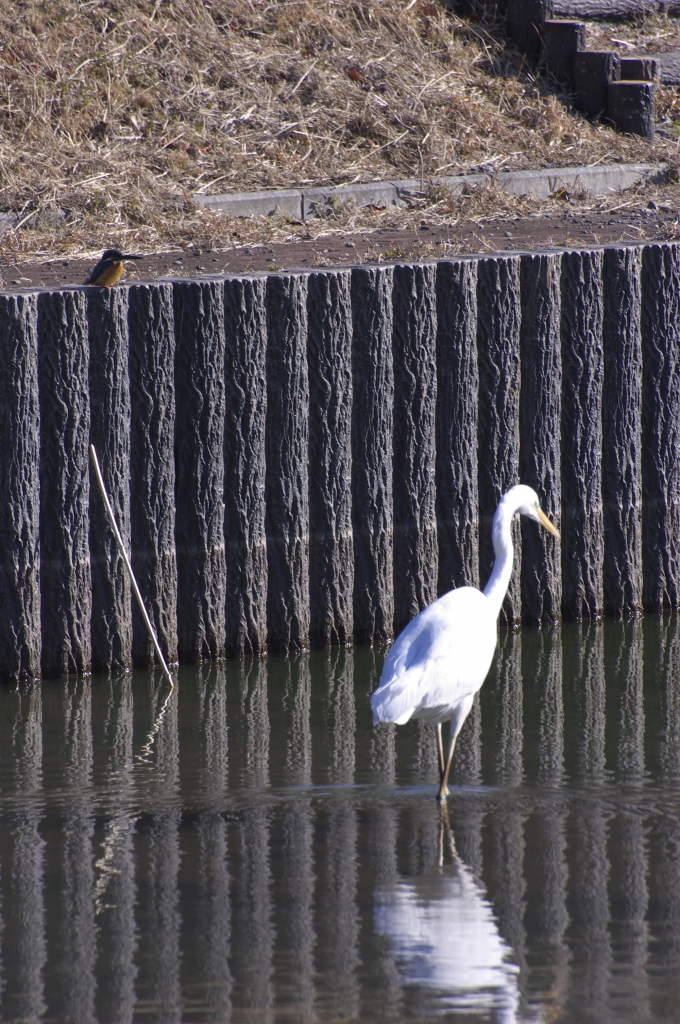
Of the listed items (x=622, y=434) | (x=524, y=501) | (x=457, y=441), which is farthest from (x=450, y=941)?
(x=622, y=434)

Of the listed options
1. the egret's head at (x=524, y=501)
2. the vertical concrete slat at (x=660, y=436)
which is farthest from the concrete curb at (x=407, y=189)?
the egret's head at (x=524, y=501)

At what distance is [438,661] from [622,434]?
250cm

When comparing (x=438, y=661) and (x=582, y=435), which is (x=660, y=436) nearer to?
(x=582, y=435)

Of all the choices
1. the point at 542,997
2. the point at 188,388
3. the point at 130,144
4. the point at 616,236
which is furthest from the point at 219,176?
the point at 542,997

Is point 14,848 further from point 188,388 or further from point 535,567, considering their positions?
point 535,567

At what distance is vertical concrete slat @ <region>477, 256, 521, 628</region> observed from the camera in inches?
281

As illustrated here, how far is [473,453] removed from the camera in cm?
720

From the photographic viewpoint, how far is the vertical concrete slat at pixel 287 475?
268 inches

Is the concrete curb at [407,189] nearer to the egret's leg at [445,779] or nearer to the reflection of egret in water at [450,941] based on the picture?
the egret's leg at [445,779]

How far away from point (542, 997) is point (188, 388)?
3.53 metres

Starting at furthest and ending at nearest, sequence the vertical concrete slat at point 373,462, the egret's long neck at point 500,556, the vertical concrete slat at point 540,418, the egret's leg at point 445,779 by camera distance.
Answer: the vertical concrete slat at point 540,418 < the vertical concrete slat at point 373,462 < the egret's long neck at point 500,556 < the egret's leg at point 445,779

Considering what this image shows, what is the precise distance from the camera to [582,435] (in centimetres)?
741

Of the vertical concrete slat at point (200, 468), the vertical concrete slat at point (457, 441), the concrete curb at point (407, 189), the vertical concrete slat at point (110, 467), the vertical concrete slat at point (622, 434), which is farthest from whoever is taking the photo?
the concrete curb at point (407, 189)

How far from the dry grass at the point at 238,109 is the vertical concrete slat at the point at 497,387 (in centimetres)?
226
